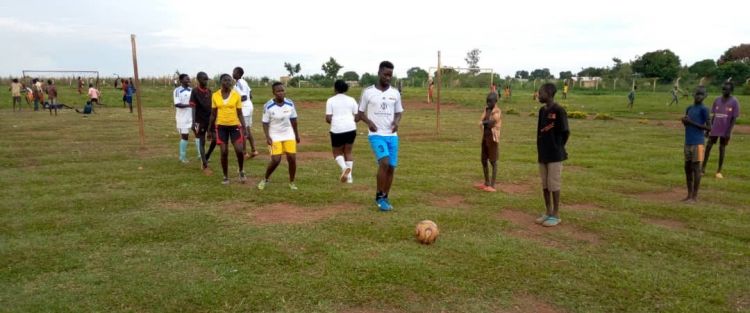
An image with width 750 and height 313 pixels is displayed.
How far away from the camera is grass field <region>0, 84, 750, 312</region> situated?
4547 mm

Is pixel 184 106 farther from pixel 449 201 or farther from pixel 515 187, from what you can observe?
pixel 515 187

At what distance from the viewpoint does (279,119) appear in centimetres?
834

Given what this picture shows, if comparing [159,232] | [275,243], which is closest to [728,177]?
[275,243]

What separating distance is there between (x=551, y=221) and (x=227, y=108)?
17.2 ft

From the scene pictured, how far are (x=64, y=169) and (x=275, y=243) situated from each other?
6632 mm

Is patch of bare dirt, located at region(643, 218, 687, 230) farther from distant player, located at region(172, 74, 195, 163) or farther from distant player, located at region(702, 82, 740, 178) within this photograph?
distant player, located at region(172, 74, 195, 163)

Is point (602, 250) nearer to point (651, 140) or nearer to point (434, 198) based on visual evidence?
point (434, 198)

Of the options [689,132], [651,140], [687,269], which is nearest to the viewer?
[687,269]

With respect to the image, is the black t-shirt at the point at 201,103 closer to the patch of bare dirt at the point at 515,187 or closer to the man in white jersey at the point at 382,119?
the man in white jersey at the point at 382,119

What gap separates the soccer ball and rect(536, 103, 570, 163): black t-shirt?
5.95 feet

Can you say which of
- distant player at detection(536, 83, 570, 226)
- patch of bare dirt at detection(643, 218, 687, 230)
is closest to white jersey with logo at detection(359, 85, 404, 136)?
distant player at detection(536, 83, 570, 226)

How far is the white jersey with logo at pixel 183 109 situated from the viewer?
10.7m

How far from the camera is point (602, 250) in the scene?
583cm

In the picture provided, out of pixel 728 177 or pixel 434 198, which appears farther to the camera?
pixel 728 177
